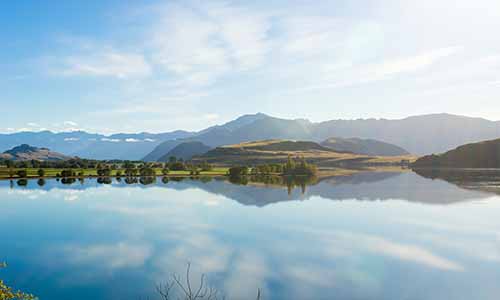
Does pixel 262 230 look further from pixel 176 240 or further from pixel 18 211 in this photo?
pixel 18 211

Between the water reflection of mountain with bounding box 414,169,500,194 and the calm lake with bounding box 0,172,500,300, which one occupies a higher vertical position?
the water reflection of mountain with bounding box 414,169,500,194

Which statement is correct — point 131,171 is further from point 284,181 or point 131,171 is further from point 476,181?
point 476,181

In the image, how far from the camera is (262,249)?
40156 millimetres

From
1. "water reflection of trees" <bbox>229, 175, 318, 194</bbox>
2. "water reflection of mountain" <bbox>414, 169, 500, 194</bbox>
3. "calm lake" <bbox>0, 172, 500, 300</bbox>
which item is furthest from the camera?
"water reflection of trees" <bbox>229, 175, 318, 194</bbox>

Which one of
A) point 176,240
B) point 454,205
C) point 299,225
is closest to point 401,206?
point 454,205

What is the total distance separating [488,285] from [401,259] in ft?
26.6

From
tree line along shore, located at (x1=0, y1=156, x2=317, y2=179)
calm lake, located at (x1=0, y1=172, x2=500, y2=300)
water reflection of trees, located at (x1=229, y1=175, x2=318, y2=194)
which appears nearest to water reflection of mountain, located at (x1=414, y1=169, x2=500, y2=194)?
calm lake, located at (x1=0, y1=172, x2=500, y2=300)

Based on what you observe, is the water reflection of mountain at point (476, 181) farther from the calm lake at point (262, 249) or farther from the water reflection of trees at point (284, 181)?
the water reflection of trees at point (284, 181)

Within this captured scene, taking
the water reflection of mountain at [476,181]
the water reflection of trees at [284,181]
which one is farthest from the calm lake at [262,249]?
the water reflection of trees at [284,181]

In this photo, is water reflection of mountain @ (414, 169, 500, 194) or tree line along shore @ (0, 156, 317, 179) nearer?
water reflection of mountain @ (414, 169, 500, 194)

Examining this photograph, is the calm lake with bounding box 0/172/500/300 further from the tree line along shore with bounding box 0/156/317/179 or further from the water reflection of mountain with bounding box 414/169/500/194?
the tree line along shore with bounding box 0/156/317/179

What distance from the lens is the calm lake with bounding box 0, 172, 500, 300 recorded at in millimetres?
28656

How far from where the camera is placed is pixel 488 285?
1142 inches

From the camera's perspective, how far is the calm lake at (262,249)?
94.0 ft
